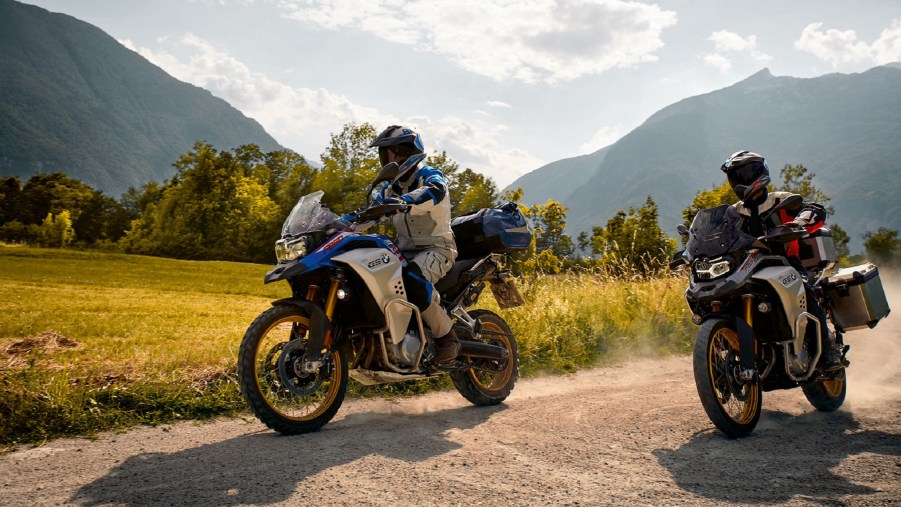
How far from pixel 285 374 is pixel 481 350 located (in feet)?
6.92

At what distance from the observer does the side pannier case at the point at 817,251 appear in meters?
6.23

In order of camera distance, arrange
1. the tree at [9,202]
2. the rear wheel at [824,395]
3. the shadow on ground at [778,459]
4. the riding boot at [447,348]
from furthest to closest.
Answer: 1. the tree at [9,202]
2. the rear wheel at [824,395]
3. the riding boot at [447,348]
4. the shadow on ground at [778,459]

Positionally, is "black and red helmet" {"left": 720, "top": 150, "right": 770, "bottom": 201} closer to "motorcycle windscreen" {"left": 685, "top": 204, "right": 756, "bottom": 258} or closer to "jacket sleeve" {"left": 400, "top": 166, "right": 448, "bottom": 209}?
"motorcycle windscreen" {"left": 685, "top": 204, "right": 756, "bottom": 258}

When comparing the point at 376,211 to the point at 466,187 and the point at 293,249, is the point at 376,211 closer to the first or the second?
the point at 293,249

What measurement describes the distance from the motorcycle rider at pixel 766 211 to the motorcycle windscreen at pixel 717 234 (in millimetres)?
375

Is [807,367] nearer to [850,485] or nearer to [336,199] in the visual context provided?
[850,485]

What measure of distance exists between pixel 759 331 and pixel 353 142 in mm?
68792

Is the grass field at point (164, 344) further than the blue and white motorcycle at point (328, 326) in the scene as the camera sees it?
Yes

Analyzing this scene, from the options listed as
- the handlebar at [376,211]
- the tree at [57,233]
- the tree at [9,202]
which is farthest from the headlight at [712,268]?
the tree at [9,202]

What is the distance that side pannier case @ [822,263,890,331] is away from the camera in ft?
20.3

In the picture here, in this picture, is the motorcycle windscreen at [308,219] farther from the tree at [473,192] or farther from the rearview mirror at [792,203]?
the tree at [473,192]

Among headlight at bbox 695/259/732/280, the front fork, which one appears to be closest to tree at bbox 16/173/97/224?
headlight at bbox 695/259/732/280

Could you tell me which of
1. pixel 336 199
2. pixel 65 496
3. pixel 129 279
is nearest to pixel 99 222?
pixel 336 199

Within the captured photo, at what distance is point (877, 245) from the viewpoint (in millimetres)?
68312
